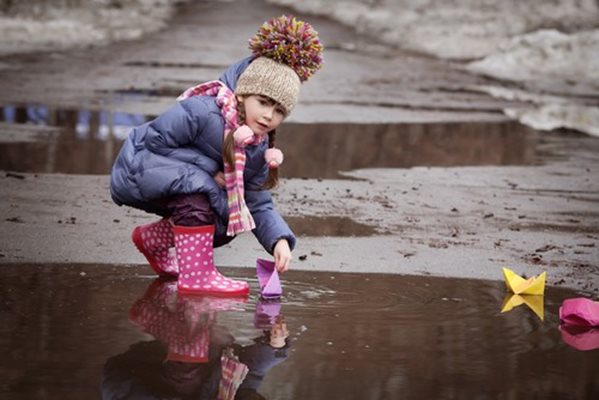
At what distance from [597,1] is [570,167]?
2420cm

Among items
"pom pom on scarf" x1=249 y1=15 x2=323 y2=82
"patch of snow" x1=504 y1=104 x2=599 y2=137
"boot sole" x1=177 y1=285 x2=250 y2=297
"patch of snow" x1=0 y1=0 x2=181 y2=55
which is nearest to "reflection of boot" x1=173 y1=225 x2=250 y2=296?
"boot sole" x1=177 y1=285 x2=250 y2=297

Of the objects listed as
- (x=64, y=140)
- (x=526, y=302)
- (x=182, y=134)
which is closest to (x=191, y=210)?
(x=182, y=134)

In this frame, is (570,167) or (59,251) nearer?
(59,251)

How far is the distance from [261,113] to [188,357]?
158cm

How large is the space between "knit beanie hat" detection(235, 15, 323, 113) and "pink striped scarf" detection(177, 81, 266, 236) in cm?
8

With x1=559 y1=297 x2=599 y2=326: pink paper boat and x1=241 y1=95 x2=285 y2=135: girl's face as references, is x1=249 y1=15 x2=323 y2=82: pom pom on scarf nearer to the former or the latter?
x1=241 y1=95 x2=285 y2=135: girl's face

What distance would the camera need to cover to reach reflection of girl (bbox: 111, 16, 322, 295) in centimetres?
634

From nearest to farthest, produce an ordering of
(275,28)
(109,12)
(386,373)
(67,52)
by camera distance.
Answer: (386,373)
(275,28)
(67,52)
(109,12)

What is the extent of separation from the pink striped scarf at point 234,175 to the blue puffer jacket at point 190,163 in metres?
0.05

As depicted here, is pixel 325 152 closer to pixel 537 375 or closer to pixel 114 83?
pixel 114 83

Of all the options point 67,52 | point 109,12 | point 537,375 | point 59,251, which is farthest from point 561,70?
point 537,375

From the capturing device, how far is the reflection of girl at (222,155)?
20.8 ft

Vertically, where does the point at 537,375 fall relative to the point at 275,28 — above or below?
below

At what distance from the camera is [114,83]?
17.0 m
